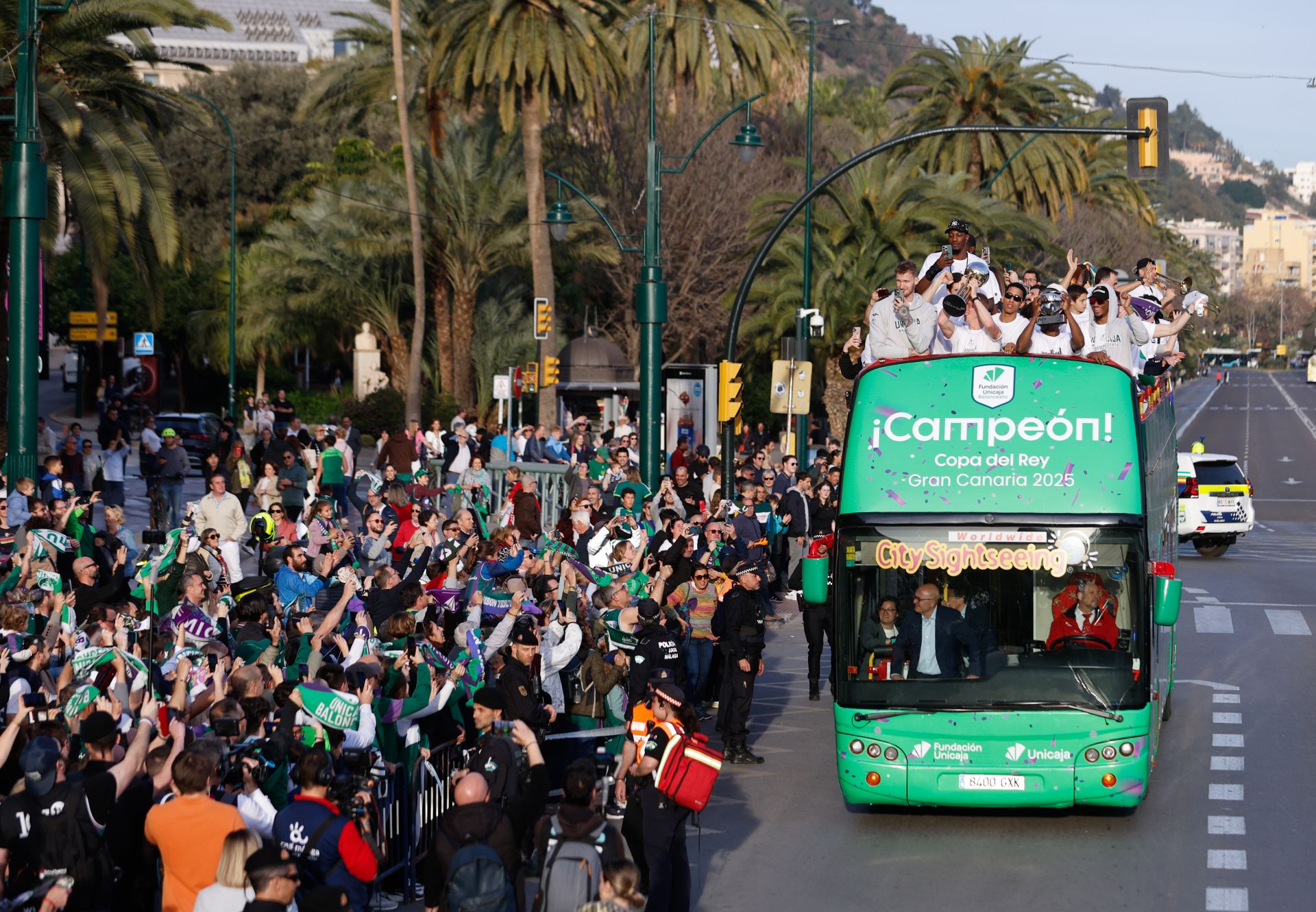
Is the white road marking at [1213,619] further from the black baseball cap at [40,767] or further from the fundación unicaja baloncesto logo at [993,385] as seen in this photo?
the black baseball cap at [40,767]

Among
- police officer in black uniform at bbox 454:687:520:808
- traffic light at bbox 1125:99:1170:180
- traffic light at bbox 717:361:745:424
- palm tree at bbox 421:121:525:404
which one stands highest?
palm tree at bbox 421:121:525:404

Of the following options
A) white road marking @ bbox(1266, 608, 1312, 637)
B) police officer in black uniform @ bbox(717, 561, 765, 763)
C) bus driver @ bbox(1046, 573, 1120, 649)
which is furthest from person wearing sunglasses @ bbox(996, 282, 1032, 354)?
white road marking @ bbox(1266, 608, 1312, 637)

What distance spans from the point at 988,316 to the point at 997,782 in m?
3.75

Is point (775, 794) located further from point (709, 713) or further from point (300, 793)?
point (300, 793)

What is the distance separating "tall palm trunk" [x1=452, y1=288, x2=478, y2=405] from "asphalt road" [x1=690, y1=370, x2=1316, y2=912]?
31.6m

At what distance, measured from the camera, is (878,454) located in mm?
12680

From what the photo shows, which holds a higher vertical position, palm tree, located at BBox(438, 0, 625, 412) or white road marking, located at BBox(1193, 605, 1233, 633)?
palm tree, located at BBox(438, 0, 625, 412)

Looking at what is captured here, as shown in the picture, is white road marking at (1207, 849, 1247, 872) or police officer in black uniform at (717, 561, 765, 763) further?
police officer in black uniform at (717, 561, 765, 763)

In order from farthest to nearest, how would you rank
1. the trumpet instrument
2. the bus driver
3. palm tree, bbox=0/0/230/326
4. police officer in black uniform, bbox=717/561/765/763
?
palm tree, bbox=0/0/230/326
the trumpet instrument
police officer in black uniform, bbox=717/561/765/763
the bus driver

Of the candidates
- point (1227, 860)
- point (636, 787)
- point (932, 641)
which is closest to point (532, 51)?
point (932, 641)

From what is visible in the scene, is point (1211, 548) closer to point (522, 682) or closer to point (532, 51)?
point (532, 51)

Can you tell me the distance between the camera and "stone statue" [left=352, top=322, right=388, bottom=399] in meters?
56.2

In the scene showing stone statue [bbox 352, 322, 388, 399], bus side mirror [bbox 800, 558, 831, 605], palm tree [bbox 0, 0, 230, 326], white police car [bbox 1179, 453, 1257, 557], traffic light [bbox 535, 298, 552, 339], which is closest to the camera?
bus side mirror [bbox 800, 558, 831, 605]

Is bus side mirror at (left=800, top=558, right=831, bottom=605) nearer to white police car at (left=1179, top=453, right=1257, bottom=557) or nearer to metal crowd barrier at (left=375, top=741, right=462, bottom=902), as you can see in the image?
metal crowd barrier at (left=375, top=741, right=462, bottom=902)
